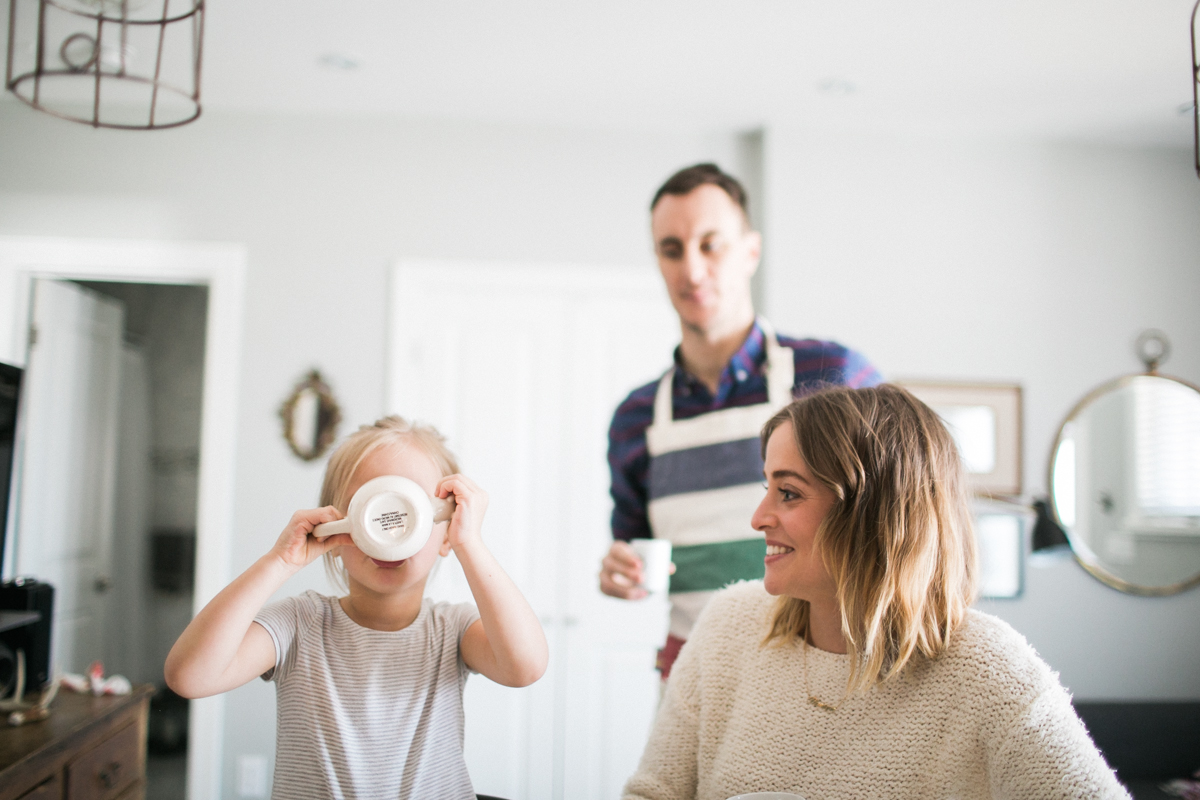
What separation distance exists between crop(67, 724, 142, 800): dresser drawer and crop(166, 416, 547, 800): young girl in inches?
23.7

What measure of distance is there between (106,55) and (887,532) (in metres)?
0.99

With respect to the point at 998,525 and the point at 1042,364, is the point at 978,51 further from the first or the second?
the point at 998,525

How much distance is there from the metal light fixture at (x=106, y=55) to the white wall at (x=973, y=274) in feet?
5.52

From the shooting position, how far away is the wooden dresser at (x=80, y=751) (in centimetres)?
94

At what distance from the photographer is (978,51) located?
161 cm

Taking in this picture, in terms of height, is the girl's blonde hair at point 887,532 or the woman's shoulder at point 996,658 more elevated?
the girl's blonde hair at point 887,532

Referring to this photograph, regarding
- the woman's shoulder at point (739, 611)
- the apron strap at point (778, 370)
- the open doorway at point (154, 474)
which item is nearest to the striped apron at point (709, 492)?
the apron strap at point (778, 370)

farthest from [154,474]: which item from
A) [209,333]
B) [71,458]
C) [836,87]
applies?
[836,87]

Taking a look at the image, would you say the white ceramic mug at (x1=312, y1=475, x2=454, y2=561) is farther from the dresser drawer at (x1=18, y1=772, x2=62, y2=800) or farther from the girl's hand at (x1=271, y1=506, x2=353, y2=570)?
A: the dresser drawer at (x1=18, y1=772, x2=62, y2=800)

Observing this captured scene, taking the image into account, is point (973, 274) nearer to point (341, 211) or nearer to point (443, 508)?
point (341, 211)

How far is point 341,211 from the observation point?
2154 mm

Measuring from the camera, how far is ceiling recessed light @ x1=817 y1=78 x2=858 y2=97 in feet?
6.28

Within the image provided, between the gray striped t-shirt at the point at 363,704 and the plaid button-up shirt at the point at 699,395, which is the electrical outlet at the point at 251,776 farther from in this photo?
the plaid button-up shirt at the point at 699,395

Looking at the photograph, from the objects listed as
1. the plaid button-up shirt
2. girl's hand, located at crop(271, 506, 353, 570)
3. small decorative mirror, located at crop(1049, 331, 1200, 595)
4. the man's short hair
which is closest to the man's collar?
the plaid button-up shirt
